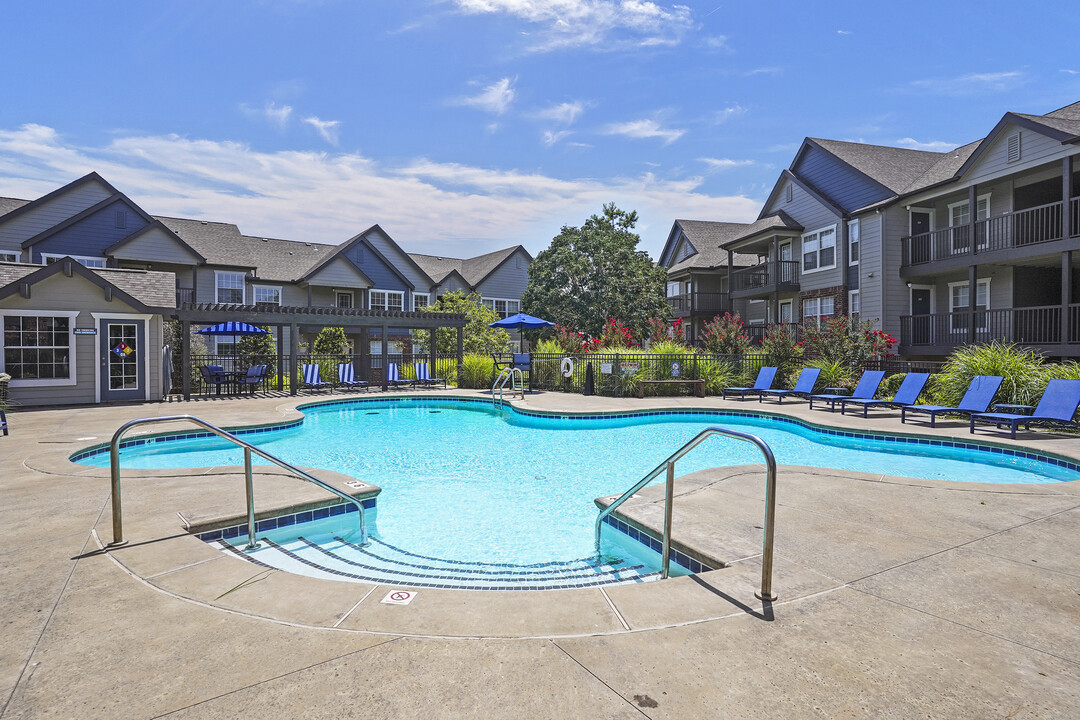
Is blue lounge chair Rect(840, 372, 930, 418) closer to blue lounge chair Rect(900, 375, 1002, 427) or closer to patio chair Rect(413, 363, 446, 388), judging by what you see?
blue lounge chair Rect(900, 375, 1002, 427)

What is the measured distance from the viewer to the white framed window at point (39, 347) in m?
13.4

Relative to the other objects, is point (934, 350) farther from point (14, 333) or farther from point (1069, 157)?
point (14, 333)

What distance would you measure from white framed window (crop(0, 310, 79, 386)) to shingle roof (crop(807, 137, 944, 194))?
2563cm

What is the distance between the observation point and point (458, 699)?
2084 mm

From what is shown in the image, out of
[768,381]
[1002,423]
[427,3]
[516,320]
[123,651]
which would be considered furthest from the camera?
[516,320]

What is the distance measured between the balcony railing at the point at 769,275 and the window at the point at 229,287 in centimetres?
2346

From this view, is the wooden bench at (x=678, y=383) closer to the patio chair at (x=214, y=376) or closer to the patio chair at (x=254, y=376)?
the patio chair at (x=254, y=376)

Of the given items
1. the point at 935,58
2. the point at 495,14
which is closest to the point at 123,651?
the point at 495,14

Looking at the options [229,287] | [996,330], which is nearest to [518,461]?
[996,330]

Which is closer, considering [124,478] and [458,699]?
[458,699]

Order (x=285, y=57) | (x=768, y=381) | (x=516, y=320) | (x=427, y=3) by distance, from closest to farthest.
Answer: (x=427, y=3) < (x=285, y=57) < (x=768, y=381) < (x=516, y=320)

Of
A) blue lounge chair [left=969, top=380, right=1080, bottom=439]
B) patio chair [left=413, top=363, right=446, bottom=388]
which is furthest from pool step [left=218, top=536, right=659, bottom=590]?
patio chair [left=413, top=363, right=446, bottom=388]

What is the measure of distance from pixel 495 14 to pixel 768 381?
11806 mm

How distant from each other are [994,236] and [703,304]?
42.6 ft
